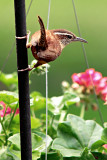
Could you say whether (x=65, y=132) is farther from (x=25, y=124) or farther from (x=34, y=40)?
(x=34, y=40)

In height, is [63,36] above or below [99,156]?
above

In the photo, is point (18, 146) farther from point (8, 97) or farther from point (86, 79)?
point (86, 79)

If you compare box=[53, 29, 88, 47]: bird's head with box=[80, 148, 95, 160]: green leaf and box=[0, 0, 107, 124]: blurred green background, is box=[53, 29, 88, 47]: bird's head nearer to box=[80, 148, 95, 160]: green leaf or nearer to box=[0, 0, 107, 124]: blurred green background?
box=[80, 148, 95, 160]: green leaf

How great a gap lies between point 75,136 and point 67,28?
3245mm

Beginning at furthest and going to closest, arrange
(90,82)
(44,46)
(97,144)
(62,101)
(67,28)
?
1. (67,28)
2. (90,82)
3. (62,101)
4. (97,144)
5. (44,46)

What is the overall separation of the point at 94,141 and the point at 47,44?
12.6 inches

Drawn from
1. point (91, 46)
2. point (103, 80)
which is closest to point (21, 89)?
point (103, 80)

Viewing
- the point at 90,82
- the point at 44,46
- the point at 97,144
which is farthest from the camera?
the point at 90,82

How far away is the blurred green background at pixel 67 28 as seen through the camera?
318 centimetres

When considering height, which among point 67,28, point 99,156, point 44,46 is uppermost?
point 67,28

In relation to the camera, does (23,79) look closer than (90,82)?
Yes

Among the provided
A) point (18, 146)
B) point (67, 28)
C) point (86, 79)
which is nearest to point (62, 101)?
point (86, 79)

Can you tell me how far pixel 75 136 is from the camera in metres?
0.94

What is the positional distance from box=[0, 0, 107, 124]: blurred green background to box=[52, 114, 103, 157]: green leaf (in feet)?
5.75
